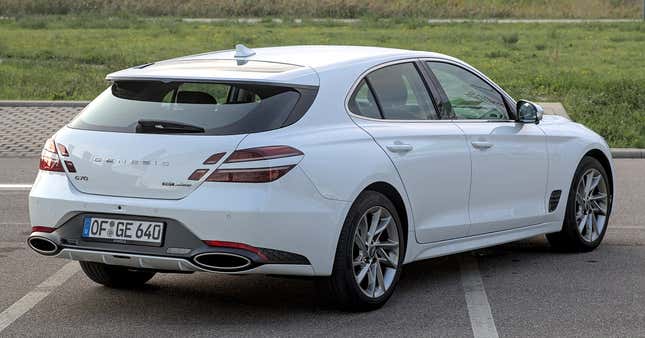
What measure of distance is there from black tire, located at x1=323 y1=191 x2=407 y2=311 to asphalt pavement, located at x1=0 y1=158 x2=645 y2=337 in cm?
7

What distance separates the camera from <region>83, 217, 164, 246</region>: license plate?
23.1 feet

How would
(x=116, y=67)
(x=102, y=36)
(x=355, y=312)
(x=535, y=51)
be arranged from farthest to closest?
(x=102, y=36) → (x=535, y=51) → (x=116, y=67) → (x=355, y=312)

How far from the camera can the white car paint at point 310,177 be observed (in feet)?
22.8

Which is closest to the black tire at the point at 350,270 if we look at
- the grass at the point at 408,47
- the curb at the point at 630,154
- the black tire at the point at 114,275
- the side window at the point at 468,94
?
the side window at the point at 468,94

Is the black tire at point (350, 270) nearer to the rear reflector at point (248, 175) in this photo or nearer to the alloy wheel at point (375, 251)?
the alloy wheel at point (375, 251)

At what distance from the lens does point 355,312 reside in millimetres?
7504

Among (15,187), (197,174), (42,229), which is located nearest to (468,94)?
(197,174)

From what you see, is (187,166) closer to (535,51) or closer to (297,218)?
(297,218)

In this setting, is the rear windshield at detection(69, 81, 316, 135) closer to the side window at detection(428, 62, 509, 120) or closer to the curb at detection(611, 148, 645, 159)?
the side window at detection(428, 62, 509, 120)

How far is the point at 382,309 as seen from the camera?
763cm

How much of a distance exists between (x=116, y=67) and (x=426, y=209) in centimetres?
1879

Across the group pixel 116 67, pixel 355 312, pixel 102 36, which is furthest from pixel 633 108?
pixel 102 36

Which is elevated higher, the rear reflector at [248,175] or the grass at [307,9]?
the rear reflector at [248,175]

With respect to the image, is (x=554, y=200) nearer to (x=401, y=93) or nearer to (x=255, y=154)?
(x=401, y=93)
